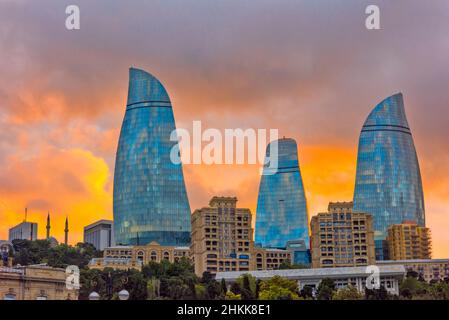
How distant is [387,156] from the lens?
160500 millimetres

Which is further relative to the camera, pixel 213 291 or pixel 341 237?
pixel 341 237

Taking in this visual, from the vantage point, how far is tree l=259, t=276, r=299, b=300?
2413 inches

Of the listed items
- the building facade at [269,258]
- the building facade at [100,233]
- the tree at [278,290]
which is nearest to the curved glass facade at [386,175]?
the building facade at [269,258]

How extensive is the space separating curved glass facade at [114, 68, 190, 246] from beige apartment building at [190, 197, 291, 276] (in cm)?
3289

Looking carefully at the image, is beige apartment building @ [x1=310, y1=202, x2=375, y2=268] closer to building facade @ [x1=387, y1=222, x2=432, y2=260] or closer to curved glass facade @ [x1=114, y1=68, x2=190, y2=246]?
building facade @ [x1=387, y1=222, x2=432, y2=260]

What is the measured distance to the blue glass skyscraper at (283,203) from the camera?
158750 mm

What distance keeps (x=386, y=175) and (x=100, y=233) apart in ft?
164

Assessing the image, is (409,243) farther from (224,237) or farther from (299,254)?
(224,237)

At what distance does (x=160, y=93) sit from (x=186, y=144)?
1493 cm

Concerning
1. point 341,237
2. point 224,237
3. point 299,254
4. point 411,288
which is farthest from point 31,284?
point 299,254

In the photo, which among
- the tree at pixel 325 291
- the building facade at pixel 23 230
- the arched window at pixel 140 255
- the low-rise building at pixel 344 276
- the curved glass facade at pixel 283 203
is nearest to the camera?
the tree at pixel 325 291

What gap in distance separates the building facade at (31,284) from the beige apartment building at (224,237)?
189 feet

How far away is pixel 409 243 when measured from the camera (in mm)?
138625

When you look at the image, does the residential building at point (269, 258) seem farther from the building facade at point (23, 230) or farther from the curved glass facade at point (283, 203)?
the building facade at point (23, 230)
